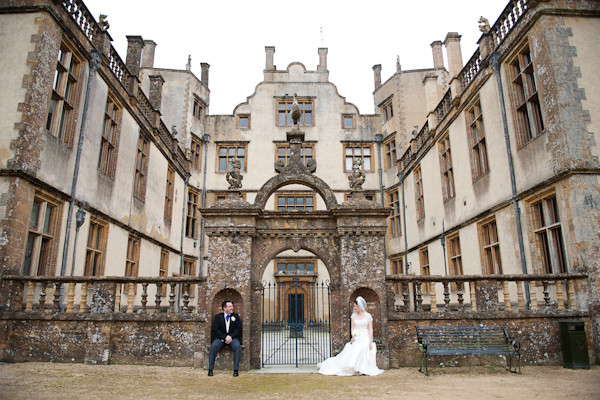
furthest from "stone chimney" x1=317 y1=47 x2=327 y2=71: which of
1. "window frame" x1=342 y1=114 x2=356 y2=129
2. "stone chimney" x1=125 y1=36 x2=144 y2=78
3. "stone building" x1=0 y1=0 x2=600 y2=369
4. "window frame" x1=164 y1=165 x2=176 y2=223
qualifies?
"stone chimney" x1=125 y1=36 x2=144 y2=78

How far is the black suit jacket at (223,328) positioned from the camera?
7812 mm

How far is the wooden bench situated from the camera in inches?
294

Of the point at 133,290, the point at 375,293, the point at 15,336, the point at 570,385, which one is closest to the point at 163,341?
the point at 133,290

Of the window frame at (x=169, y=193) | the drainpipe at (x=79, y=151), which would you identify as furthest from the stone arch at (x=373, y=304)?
the window frame at (x=169, y=193)

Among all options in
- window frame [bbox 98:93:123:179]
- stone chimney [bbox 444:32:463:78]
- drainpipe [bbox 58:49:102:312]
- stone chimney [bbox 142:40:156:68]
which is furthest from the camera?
stone chimney [bbox 142:40:156:68]

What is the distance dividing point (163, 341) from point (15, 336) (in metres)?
2.79

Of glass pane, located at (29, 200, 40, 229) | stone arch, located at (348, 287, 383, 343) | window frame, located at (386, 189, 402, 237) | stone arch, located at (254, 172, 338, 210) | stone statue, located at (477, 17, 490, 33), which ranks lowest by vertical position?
stone arch, located at (348, 287, 383, 343)

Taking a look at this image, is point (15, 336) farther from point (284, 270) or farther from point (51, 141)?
point (284, 270)

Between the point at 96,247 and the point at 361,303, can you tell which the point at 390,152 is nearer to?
the point at 96,247

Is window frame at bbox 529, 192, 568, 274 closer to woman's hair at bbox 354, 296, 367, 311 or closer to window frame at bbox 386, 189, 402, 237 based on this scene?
woman's hair at bbox 354, 296, 367, 311

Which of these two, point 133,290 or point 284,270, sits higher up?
point 284,270

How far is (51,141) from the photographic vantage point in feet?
31.1

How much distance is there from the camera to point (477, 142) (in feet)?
42.5

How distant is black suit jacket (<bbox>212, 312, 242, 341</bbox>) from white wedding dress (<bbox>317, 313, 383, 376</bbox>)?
1723 millimetres
